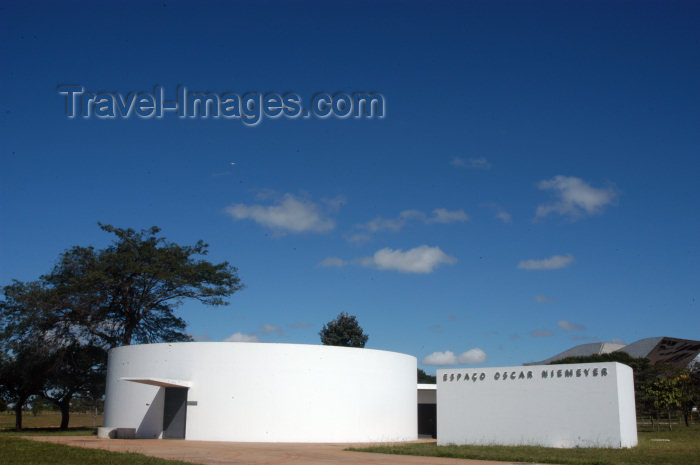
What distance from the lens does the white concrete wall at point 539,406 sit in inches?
849

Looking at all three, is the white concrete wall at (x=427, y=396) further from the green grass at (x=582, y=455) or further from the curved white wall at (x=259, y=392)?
the green grass at (x=582, y=455)

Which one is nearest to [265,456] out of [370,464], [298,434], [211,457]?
[211,457]

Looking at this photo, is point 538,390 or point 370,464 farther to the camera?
point 538,390

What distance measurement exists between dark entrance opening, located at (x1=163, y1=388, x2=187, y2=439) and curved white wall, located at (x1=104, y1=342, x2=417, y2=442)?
278 mm

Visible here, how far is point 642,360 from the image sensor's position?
5347 centimetres

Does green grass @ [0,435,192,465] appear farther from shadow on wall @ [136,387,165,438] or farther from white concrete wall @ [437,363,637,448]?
white concrete wall @ [437,363,637,448]

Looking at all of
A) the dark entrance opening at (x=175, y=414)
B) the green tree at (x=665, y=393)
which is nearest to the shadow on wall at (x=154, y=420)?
the dark entrance opening at (x=175, y=414)

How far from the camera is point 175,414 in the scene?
86.7ft

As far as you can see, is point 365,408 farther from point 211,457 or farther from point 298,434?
point 211,457

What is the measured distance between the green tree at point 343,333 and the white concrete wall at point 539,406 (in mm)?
40311

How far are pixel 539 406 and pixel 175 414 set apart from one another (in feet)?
47.7

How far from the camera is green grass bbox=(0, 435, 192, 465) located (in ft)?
47.4

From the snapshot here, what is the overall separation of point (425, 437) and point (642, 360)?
27.4 meters

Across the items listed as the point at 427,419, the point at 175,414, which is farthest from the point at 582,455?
the point at 427,419
